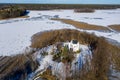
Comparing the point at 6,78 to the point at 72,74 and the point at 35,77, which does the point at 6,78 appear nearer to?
the point at 35,77

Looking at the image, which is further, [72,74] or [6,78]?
[72,74]

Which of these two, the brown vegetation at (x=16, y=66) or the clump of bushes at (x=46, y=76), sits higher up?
the brown vegetation at (x=16, y=66)

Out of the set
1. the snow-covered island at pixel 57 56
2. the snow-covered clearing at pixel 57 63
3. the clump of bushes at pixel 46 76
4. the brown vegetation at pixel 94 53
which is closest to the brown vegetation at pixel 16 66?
the snow-covered island at pixel 57 56

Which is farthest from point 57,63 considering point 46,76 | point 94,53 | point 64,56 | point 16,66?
point 94,53

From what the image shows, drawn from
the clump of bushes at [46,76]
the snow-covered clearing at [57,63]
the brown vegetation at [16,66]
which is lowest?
the clump of bushes at [46,76]

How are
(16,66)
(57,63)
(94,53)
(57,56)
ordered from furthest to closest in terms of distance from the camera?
(94,53), (57,56), (57,63), (16,66)

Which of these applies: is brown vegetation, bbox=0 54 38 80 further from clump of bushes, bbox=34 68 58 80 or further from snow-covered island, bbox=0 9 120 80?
clump of bushes, bbox=34 68 58 80

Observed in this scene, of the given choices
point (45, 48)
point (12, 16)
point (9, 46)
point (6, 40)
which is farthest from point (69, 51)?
point (12, 16)

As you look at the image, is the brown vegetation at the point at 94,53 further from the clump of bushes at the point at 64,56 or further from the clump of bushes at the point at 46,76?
the clump of bushes at the point at 64,56

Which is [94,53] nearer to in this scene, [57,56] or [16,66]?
[57,56]
